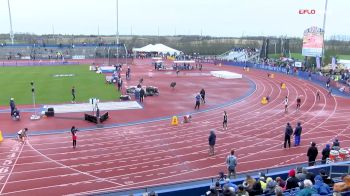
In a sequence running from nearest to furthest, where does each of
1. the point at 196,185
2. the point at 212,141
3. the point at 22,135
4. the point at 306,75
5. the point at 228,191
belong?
1. the point at 228,191
2. the point at 196,185
3. the point at 212,141
4. the point at 22,135
5. the point at 306,75

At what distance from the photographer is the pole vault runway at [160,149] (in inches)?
591

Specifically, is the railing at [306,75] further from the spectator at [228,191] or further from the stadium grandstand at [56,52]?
the spectator at [228,191]

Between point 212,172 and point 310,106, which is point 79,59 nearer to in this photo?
point 310,106

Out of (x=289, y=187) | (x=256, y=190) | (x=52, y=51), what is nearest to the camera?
(x=256, y=190)

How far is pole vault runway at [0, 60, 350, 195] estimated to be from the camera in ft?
49.3

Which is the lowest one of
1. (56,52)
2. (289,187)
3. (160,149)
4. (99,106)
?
(160,149)

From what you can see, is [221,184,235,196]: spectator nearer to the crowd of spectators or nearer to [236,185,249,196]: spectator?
the crowd of spectators

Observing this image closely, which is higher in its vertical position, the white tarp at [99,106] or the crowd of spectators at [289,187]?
the crowd of spectators at [289,187]

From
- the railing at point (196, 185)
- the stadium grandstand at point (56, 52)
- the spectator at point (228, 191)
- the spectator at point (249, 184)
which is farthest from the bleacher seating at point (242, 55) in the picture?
the spectator at point (228, 191)

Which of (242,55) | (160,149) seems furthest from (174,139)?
(242,55)

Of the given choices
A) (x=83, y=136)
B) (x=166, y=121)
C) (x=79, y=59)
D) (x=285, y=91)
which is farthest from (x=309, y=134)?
(x=79, y=59)

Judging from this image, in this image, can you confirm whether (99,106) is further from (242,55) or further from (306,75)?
(242,55)

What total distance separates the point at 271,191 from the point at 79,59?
75550 mm

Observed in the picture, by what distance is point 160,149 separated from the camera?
1895cm
